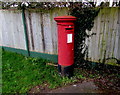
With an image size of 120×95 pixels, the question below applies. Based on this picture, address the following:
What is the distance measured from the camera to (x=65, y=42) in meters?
3.24

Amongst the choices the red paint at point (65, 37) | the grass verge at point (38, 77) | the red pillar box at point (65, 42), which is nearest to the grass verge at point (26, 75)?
the grass verge at point (38, 77)

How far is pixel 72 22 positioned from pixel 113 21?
1205 millimetres

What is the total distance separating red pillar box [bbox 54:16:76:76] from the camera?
309cm

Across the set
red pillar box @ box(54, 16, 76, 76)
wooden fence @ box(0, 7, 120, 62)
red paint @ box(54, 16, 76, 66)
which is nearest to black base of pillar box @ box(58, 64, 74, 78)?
red pillar box @ box(54, 16, 76, 76)

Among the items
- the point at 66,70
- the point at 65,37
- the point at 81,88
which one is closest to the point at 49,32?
the point at 65,37

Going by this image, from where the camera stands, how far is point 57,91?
309cm

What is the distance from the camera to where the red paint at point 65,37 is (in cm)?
307

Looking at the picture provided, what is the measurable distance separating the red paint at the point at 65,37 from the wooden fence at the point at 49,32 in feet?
2.66

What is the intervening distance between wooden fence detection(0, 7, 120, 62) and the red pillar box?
79cm

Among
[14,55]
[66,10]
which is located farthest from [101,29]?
[14,55]

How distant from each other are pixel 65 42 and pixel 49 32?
119 centimetres

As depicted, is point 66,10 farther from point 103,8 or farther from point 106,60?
point 106,60

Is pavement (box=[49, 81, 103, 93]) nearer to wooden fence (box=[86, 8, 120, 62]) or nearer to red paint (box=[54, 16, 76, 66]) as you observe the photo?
red paint (box=[54, 16, 76, 66])

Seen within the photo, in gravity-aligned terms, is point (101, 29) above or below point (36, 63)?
above
